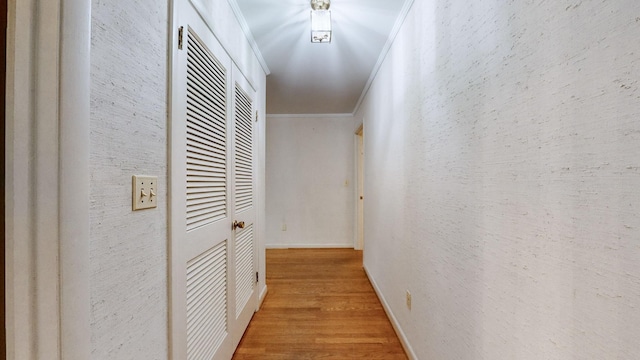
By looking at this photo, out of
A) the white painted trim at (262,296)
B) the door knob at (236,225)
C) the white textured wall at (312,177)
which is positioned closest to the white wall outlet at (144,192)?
the door knob at (236,225)

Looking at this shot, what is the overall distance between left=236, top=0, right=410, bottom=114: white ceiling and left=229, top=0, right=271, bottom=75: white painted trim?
2cm

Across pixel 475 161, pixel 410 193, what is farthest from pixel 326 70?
pixel 475 161

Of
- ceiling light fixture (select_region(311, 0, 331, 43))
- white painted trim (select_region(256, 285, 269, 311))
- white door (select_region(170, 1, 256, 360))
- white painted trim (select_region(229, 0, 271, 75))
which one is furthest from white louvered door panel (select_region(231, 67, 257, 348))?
ceiling light fixture (select_region(311, 0, 331, 43))

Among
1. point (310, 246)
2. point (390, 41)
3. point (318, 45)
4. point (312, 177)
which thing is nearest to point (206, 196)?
point (318, 45)

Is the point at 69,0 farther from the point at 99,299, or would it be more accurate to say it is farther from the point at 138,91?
the point at 99,299

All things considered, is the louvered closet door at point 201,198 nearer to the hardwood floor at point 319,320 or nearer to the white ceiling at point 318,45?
the hardwood floor at point 319,320

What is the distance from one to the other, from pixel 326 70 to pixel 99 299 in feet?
8.49

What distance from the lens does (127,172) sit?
2.70ft

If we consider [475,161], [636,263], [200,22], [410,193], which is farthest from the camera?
[410,193]

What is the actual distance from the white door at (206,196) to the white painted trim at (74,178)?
39 cm

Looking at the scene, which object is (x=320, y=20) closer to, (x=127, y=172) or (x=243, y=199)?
(x=243, y=199)

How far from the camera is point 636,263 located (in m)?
0.54

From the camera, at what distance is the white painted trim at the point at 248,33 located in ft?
5.76

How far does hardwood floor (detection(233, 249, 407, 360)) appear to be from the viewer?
6.04ft
